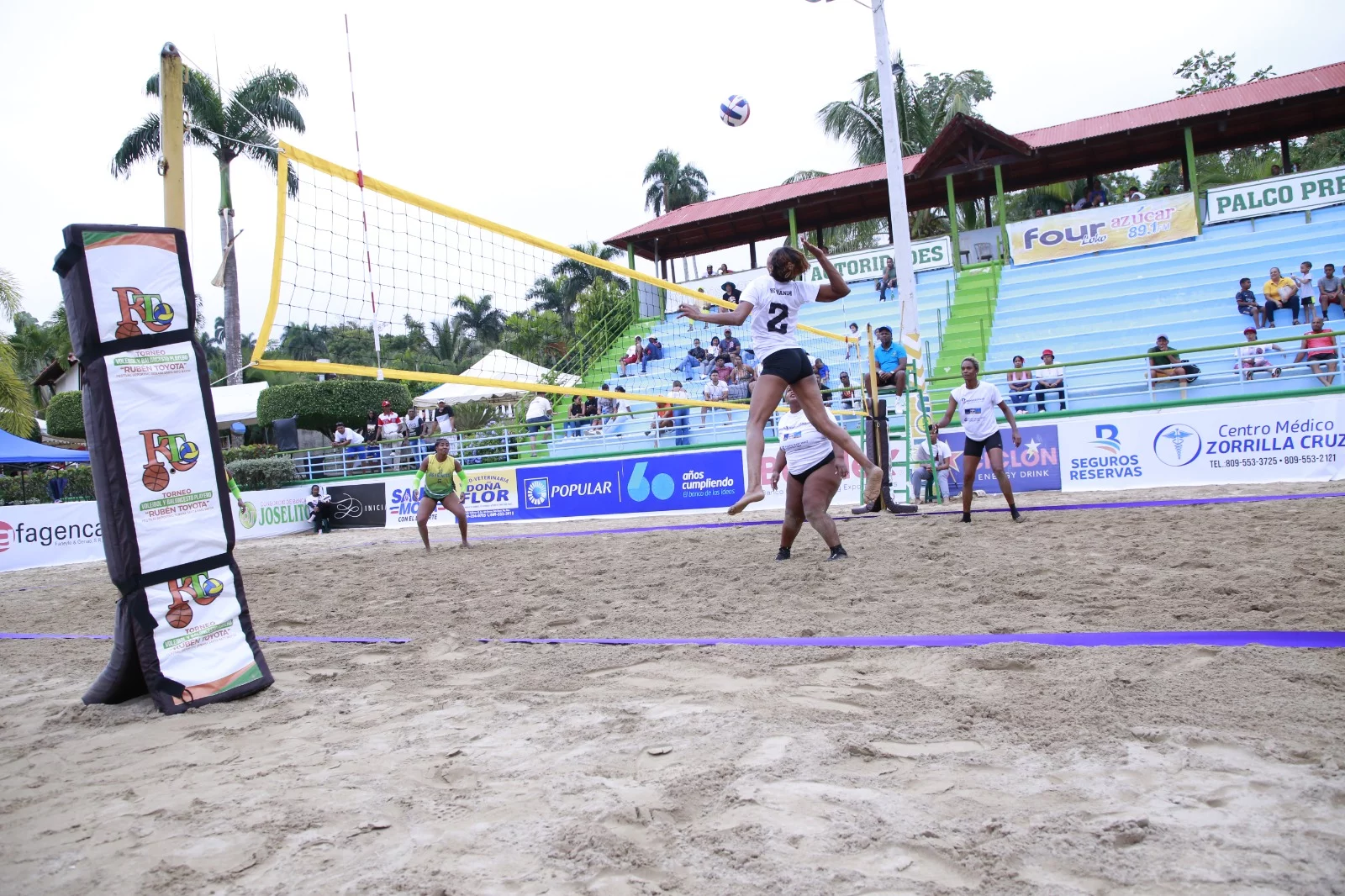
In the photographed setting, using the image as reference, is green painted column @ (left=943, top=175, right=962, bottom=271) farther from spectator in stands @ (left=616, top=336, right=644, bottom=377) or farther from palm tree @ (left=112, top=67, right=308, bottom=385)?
palm tree @ (left=112, top=67, right=308, bottom=385)

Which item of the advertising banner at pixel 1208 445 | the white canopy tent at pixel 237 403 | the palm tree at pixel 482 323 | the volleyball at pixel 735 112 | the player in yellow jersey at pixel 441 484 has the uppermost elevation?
the palm tree at pixel 482 323

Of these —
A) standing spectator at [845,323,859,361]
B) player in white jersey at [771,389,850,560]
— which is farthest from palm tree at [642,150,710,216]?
player in white jersey at [771,389,850,560]

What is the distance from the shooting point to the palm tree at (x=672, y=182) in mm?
39281

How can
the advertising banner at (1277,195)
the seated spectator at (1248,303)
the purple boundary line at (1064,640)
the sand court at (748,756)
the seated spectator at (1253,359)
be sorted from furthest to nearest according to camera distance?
the advertising banner at (1277,195) → the seated spectator at (1248,303) → the seated spectator at (1253,359) → the purple boundary line at (1064,640) → the sand court at (748,756)

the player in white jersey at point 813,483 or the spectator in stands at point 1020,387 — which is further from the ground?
the spectator in stands at point 1020,387

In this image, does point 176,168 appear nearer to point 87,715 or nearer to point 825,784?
point 87,715

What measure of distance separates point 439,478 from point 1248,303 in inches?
497

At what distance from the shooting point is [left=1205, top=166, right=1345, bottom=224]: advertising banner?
53.1 feet

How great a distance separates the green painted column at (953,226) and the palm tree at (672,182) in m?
21.5

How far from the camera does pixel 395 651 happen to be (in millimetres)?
4566

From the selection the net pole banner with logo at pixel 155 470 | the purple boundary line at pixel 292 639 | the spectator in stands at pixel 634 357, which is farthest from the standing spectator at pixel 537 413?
the net pole banner with logo at pixel 155 470

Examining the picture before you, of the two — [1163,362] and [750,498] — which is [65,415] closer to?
[750,498]

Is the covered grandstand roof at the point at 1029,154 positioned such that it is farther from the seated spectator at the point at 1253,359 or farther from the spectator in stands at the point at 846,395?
the spectator in stands at the point at 846,395

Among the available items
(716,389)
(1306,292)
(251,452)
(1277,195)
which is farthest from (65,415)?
(1277,195)
